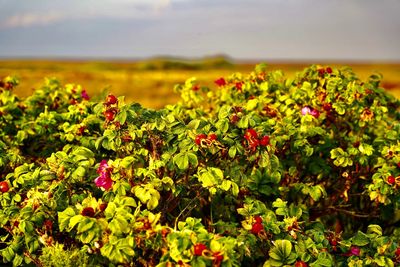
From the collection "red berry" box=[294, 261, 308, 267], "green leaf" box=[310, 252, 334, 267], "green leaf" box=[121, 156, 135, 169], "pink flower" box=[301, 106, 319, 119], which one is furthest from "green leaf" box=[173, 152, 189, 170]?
"pink flower" box=[301, 106, 319, 119]

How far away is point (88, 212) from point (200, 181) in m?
1.09

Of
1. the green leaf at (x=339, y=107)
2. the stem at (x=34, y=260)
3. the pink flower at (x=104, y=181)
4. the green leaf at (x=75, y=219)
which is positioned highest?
the green leaf at (x=339, y=107)

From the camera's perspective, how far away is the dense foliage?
443cm

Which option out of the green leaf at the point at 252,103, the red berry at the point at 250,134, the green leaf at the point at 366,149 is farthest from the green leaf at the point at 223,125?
the green leaf at the point at 366,149

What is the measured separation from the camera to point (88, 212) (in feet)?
14.5

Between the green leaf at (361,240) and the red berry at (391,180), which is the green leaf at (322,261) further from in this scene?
the red berry at (391,180)

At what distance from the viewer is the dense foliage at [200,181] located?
174 inches

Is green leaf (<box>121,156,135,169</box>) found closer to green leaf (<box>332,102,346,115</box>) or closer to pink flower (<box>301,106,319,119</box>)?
pink flower (<box>301,106,319,119</box>)

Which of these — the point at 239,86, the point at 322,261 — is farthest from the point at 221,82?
the point at 322,261

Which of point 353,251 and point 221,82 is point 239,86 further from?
point 353,251

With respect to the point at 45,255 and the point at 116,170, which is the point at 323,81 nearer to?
the point at 116,170

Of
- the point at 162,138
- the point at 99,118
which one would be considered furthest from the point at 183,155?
the point at 99,118

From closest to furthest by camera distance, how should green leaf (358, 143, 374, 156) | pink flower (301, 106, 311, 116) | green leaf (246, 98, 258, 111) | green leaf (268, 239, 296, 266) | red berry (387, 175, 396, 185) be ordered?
green leaf (268, 239, 296, 266) < red berry (387, 175, 396, 185) < green leaf (358, 143, 374, 156) < green leaf (246, 98, 258, 111) < pink flower (301, 106, 311, 116)

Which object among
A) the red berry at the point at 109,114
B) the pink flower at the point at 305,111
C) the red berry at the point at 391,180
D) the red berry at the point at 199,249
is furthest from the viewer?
the pink flower at the point at 305,111
